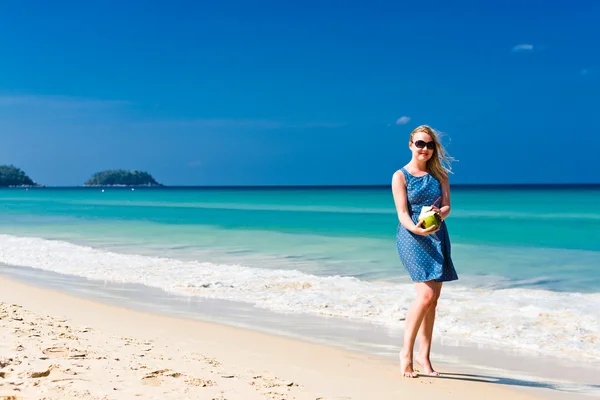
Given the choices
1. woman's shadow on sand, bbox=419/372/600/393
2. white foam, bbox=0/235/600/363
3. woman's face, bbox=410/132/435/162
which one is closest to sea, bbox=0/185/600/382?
white foam, bbox=0/235/600/363

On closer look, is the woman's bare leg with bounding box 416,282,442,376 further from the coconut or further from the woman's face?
the woman's face

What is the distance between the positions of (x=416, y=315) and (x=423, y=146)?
1.32m

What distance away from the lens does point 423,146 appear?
15.7 ft

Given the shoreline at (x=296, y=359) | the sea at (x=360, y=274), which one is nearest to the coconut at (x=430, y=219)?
the shoreline at (x=296, y=359)

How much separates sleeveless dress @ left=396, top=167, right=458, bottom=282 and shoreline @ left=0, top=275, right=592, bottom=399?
86cm

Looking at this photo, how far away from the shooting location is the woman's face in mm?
4781

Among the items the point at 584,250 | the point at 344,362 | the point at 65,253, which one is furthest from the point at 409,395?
the point at 584,250

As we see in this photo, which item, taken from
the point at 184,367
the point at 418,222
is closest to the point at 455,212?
the point at 418,222

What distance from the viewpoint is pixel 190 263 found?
44.4 ft

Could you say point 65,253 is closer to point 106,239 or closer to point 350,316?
point 106,239

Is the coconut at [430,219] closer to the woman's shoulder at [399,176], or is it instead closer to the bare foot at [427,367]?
the woman's shoulder at [399,176]

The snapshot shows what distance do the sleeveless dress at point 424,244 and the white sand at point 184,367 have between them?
2.88 feet

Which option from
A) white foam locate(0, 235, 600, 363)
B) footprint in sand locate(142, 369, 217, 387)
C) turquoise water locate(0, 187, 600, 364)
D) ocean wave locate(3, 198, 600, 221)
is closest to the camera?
footprint in sand locate(142, 369, 217, 387)

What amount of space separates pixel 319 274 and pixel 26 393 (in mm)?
8682
